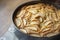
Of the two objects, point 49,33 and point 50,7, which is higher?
point 50,7

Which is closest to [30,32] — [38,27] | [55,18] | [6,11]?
[38,27]

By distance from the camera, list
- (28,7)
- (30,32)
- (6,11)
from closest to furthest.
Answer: (30,32) → (28,7) → (6,11)

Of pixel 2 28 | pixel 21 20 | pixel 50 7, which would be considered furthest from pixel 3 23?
pixel 50 7

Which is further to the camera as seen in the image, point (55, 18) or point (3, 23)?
point (3, 23)

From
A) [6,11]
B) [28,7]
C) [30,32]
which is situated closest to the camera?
[30,32]

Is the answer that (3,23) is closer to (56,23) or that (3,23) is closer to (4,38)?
(4,38)

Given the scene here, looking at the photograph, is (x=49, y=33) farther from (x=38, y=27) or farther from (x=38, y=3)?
(x=38, y=3)
